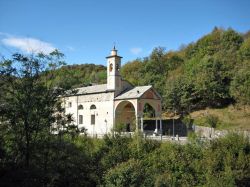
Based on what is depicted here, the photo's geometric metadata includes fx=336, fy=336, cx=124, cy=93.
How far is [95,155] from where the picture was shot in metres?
29.0

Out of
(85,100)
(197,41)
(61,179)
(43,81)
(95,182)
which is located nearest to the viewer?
(43,81)

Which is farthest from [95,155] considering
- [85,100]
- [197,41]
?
[197,41]

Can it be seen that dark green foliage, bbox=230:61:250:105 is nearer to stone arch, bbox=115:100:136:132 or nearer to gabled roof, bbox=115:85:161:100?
gabled roof, bbox=115:85:161:100

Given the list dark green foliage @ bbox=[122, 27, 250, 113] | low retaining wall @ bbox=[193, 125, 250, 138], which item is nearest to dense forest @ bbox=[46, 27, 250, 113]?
dark green foliage @ bbox=[122, 27, 250, 113]

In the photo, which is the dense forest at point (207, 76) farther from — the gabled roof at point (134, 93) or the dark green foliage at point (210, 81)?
the gabled roof at point (134, 93)

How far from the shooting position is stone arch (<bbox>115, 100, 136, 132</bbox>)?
42.3 metres

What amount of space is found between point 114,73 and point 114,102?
3788 millimetres

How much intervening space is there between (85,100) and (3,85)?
26.7m

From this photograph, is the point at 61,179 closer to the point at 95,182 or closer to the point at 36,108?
the point at 95,182

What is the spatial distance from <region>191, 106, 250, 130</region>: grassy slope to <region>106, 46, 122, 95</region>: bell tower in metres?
12.9

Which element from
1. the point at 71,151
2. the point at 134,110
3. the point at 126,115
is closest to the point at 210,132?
the point at 134,110

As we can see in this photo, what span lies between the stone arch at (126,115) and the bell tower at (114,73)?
1.92 meters

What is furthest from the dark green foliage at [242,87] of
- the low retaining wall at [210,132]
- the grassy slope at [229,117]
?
the low retaining wall at [210,132]

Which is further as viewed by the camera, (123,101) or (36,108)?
(123,101)
